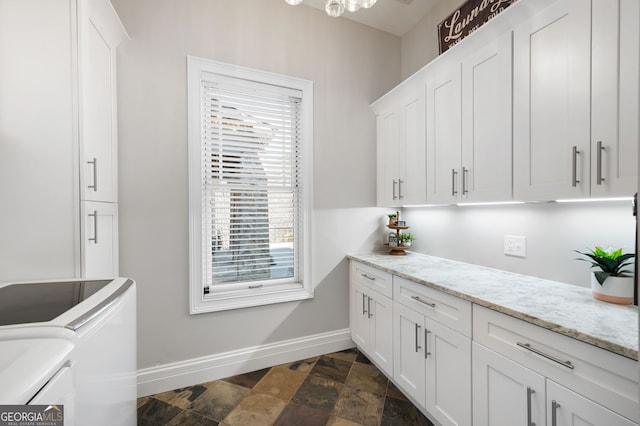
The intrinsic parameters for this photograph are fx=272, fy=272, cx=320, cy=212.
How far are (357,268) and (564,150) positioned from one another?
64.2 inches

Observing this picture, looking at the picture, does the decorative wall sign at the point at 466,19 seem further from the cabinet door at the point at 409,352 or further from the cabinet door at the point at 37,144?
the cabinet door at the point at 37,144

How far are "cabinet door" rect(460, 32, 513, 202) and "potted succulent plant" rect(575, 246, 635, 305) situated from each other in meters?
0.46

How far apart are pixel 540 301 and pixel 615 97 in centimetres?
88

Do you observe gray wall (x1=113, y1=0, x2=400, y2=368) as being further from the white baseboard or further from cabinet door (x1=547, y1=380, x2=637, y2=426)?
cabinet door (x1=547, y1=380, x2=637, y2=426)

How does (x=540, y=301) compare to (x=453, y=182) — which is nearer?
(x=540, y=301)

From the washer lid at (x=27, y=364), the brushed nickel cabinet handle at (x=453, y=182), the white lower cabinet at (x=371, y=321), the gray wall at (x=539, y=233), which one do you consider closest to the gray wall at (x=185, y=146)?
the white lower cabinet at (x=371, y=321)

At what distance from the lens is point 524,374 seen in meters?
1.08

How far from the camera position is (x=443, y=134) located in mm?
1897

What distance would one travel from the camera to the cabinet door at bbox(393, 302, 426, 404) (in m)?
1.64

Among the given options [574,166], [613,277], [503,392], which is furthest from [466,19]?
[503,392]

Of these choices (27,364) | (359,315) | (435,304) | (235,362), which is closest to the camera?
(27,364)

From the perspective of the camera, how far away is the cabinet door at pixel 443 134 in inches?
70.5

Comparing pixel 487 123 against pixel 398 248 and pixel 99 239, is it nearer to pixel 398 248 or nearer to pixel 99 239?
pixel 398 248

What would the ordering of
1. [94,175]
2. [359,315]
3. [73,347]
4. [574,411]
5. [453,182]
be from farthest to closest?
[359,315]
[453,182]
[94,175]
[574,411]
[73,347]
